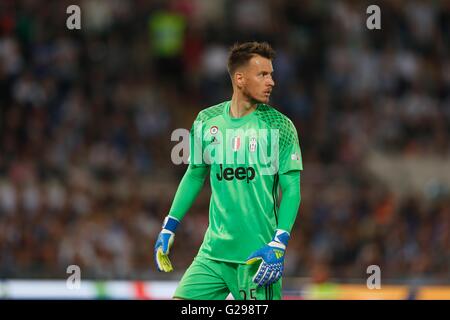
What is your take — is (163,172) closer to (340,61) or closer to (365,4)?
(340,61)

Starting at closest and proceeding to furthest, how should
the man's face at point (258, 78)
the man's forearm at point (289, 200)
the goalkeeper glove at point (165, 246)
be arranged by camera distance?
the man's forearm at point (289, 200)
the man's face at point (258, 78)
the goalkeeper glove at point (165, 246)

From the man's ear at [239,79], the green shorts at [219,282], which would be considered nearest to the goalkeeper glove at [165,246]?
the green shorts at [219,282]

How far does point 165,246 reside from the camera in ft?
25.2

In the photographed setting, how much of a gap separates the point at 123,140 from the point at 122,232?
1845 mm

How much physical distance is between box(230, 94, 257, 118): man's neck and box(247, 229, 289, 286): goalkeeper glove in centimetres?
92

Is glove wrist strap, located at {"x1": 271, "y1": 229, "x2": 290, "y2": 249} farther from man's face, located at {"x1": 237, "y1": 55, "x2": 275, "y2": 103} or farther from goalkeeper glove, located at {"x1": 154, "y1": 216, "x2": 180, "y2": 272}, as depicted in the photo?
man's face, located at {"x1": 237, "y1": 55, "x2": 275, "y2": 103}

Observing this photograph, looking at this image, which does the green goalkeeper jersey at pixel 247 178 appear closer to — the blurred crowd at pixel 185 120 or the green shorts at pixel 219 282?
the green shorts at pixel 219 282

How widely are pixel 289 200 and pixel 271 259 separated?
42 cm

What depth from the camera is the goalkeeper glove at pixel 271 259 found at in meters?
7.13

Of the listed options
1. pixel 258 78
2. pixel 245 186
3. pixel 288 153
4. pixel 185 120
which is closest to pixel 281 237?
pixel 245 186

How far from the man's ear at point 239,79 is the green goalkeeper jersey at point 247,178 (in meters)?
0.22

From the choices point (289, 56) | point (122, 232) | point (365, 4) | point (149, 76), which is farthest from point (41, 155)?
point (365, 4)

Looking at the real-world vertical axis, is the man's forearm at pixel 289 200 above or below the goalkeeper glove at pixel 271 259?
above

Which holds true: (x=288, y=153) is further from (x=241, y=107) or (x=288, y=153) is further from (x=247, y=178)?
(x=241, y=107)
